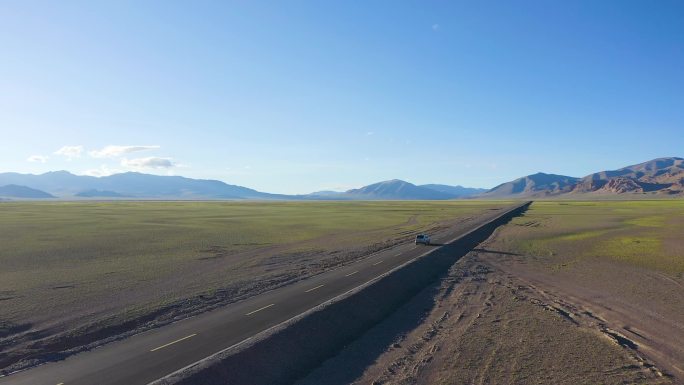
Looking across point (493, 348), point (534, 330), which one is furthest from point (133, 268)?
point (534, 330)

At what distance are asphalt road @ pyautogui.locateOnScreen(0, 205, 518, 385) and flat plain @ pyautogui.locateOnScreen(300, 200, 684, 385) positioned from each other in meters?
5.19

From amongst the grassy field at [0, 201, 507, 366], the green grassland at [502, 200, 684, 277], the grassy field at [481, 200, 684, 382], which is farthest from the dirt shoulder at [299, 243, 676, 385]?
the green grassland at [502, 200, 684, 277]

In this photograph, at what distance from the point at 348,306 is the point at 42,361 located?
640 inches

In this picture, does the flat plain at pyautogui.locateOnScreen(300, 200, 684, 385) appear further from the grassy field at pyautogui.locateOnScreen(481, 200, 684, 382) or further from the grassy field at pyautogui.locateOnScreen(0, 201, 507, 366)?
the grassy field at pyautogui.locateOnScreen(0, 201, 507, 366)

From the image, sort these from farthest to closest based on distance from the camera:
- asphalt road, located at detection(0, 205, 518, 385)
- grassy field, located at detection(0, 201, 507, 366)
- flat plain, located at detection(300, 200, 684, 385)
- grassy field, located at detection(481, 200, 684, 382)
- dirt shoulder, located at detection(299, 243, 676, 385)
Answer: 1. grassy field, located at detection(0, 201, 507, 366)
2. grassy field, located at detection(481, 200, 684, 382)
3. flat plain, located at detection(300, 200, 684, 385)
4. dirt shoulder, located at detection(299, 243, 676, 385)
5. asphalt road, located at detection(0, 205, 518, 385)

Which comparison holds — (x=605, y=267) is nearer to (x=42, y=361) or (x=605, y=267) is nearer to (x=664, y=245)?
(x=664, y=245)

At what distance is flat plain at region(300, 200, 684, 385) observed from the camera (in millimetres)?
20125

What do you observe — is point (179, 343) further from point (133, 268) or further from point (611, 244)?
point (611, 244)

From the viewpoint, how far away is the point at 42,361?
2003cm

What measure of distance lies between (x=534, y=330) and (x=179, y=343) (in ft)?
63.1

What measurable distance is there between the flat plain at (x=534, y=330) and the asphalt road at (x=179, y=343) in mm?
5192

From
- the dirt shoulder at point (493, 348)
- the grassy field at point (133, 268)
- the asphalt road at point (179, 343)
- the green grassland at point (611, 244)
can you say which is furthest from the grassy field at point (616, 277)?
the grassy field at point (133, 268)

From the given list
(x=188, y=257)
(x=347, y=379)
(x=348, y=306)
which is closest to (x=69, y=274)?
(x=188, y=257)

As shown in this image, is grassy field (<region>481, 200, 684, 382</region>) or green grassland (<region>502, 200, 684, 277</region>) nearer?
grassy field (<region>481, 200, 684, 382</region>)
